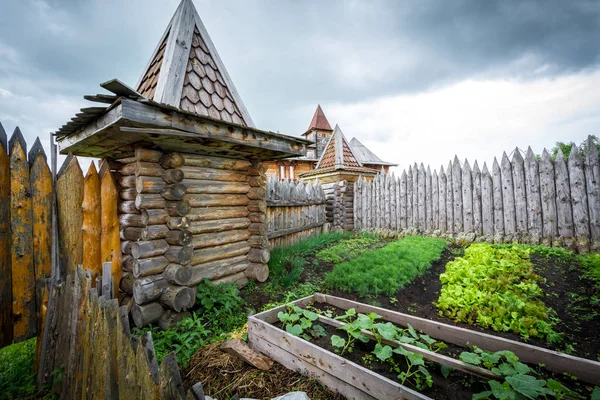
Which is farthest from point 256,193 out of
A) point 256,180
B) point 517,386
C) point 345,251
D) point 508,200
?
point 508,200

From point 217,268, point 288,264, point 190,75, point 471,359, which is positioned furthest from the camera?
point 288,264

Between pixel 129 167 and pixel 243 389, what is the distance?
3214 millimetres

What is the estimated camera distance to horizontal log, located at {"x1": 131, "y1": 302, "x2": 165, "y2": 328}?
3.34 m

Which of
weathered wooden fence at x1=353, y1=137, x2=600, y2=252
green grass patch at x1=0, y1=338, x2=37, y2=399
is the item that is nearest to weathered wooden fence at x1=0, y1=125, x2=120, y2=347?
green grass patch at x1=0, y1=338, x2=37, y2=399

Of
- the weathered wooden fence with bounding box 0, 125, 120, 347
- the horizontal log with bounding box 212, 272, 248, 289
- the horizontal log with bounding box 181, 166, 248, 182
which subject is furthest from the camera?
the horizontal log with bounding box 212, 272, 248, 289

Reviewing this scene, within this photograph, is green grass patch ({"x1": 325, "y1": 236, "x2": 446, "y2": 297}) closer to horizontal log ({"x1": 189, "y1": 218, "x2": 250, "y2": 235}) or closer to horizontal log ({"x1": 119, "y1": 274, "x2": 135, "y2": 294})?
horizontal log ({"x1": 189, "y1": 218, "x2": 250, "y2": 235})

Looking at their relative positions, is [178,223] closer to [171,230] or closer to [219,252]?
[171,230]

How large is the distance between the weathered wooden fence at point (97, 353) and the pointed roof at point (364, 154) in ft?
89.6

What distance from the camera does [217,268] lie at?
4.34 metres

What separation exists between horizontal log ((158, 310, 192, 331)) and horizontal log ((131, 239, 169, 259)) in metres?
0.83

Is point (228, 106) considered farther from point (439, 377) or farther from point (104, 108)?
point (439, 377)

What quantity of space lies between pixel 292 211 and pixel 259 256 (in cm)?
288

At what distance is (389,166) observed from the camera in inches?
1222

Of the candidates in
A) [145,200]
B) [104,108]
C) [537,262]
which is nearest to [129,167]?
[145,200]
